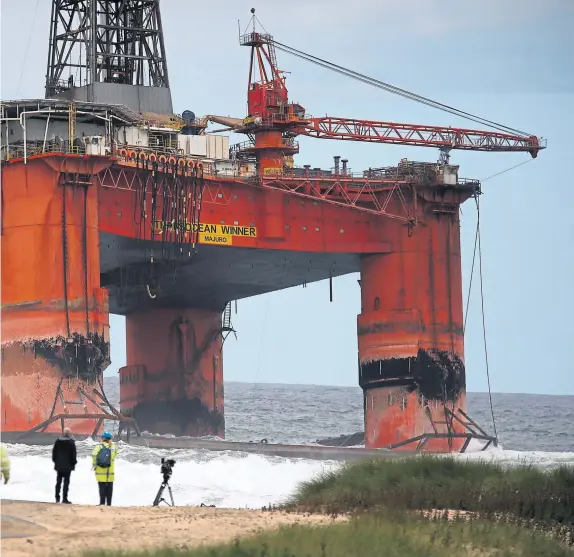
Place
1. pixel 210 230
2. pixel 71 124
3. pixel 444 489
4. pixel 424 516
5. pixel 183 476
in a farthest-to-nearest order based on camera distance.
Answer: pixel 210 230 < pixel 71 124 < pixel 183 476 < pixel 444 489 < pixel 424 516

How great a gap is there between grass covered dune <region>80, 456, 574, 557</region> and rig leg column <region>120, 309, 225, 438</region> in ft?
145

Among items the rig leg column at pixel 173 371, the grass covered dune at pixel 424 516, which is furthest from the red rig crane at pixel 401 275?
the grass covered dune at pixel 424 516

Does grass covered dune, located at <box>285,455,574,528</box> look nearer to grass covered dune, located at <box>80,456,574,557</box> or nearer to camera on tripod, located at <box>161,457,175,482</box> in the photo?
grass covered dune, located at <box>80,456,574,557</box>

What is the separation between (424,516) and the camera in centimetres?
2562

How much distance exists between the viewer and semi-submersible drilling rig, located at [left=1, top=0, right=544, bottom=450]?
53500 mm

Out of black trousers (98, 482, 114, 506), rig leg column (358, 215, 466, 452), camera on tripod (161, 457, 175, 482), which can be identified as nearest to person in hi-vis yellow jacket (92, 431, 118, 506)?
black trousers (98, 482, 114, 506)

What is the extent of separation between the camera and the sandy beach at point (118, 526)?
21.5m

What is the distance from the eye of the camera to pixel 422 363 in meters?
62.8

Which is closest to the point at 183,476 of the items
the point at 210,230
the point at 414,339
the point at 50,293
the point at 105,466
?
the point at 50,293

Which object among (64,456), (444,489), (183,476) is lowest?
(183,476)

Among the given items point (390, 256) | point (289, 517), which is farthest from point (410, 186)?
point (289, 517)

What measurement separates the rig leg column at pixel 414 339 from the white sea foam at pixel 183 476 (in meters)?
6.82

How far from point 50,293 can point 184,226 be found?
22.0 ft

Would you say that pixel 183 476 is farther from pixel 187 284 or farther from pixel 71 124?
pixel 187 284
